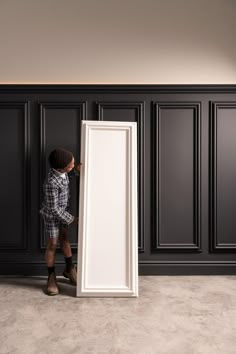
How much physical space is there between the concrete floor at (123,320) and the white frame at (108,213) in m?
0.17

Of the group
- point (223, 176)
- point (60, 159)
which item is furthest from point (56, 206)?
point (223, 176)

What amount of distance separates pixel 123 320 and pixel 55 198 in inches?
43.6

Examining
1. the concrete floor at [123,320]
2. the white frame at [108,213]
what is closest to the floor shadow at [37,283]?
the concrete floor at [123,320]

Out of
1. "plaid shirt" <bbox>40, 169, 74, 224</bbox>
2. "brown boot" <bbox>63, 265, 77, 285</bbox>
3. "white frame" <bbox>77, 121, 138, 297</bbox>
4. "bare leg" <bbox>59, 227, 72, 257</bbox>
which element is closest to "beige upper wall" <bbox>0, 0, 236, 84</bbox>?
"white frame" <bbox>77, 121, 138, 297</bbox>

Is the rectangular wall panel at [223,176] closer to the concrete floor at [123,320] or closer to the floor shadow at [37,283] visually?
the concrete floor at [123,320]

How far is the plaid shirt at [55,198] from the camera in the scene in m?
2.71

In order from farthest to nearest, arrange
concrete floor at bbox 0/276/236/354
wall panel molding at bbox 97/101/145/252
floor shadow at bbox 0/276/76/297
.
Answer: wall panel molding at bbox 97/101/145/252 → floor shadow at bbox 0/276/76/297 → concrete floor at bbox 0/276/236/354

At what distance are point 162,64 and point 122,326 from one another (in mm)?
2441

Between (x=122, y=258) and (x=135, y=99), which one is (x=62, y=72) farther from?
(x=122, y=258)

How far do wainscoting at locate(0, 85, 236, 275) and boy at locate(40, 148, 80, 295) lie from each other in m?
0.31

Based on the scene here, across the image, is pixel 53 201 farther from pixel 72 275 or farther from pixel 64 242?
pixel 72 275

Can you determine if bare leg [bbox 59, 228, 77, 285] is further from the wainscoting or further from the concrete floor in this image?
the wainscoting

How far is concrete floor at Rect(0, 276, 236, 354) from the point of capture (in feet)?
6.21

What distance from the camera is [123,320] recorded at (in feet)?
7.25
